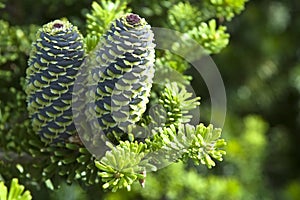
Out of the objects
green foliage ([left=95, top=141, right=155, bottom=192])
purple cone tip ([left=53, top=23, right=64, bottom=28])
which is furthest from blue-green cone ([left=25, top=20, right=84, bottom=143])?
green foliage ([left=95, top=141, right=155, bottom=192])

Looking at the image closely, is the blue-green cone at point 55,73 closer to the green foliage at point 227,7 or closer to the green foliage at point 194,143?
the green foliage at point 194,143

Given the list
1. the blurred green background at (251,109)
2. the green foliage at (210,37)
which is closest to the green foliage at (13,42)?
the blurred green background at (251,109)

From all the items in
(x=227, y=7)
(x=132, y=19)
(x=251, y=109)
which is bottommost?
(x=251, y=109)

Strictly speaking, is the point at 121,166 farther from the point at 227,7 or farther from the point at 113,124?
the point at 227,7

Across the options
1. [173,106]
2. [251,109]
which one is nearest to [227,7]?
[173,106]

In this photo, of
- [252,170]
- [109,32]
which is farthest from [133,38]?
[252,170]

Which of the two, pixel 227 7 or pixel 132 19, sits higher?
pixel 132 19
